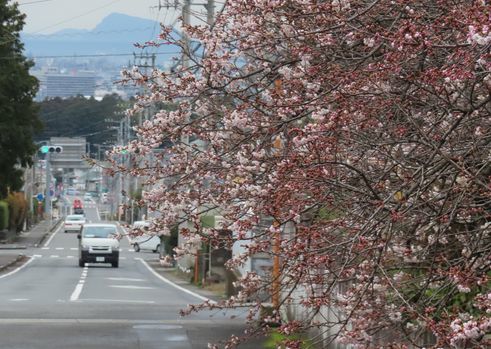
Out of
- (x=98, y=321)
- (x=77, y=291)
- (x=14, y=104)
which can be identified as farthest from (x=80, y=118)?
(x=98, y=321)

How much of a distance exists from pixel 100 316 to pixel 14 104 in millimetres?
36850

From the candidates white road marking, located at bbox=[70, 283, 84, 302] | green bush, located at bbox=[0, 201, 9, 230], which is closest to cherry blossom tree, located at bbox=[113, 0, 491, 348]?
white road marking, located at bbox=[70, 283, 84, 302]

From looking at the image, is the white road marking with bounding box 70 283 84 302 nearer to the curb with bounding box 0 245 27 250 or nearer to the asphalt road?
the asphalt road

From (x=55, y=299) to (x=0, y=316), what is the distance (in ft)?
19.5

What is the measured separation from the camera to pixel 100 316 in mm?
18922

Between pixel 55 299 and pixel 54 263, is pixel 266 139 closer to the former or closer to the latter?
pixel 55 299

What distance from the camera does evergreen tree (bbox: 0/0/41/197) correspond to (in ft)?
171

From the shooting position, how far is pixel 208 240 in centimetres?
1001

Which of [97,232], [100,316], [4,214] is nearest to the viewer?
[100,316]

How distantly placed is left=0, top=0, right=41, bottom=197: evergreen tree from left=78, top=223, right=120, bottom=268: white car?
1202 cm

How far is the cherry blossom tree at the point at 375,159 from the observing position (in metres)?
6.62

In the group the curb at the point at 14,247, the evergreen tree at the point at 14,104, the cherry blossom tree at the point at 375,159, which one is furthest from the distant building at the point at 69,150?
the cherry blossom tree at the point at 375,159

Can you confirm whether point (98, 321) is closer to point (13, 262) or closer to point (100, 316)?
point (100, 316)

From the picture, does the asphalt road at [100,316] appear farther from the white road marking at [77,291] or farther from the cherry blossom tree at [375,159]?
the cherry blossom tree at [375,159]
